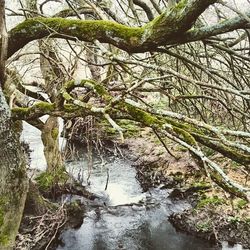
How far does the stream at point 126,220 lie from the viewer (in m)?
7.11

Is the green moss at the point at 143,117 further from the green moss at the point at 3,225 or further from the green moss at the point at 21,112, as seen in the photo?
the green moss at the point at 3,225

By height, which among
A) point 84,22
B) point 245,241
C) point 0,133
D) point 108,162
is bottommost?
point 245,241

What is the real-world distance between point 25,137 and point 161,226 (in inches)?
267

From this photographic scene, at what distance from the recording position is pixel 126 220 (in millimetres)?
7887

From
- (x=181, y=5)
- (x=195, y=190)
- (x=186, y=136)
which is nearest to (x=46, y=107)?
(x=186, y=136)

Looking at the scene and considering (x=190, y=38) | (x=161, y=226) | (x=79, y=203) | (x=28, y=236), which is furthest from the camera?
(x=79, y=203)

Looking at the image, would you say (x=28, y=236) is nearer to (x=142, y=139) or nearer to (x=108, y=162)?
(x=108, y=162)

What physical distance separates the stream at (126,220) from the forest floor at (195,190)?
0.18m

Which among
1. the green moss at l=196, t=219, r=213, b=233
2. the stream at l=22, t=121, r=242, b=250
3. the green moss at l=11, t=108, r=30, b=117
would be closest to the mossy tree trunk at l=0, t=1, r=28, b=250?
the green moss at l=11, t=108, r=30, b=117

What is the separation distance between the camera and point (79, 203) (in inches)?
324

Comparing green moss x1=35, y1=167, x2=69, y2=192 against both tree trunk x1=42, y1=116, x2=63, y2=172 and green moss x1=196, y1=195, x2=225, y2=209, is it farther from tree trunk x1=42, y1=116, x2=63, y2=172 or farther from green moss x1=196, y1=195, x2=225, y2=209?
green moss x1=196, y1=195, x2=225, y2=209

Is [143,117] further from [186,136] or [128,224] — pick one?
[128,224]

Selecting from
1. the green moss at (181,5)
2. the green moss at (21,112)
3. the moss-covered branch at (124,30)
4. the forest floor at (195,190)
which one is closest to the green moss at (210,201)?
the forest floor at (195,190)

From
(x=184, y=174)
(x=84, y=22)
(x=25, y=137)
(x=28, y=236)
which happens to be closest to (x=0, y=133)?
(x=84, y=22)
